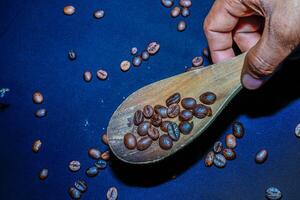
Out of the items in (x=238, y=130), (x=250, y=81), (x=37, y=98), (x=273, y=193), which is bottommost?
(x=273, y=193)

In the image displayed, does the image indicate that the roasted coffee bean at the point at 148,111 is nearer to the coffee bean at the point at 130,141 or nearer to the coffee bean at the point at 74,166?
the coffee bean at the point at 130,141

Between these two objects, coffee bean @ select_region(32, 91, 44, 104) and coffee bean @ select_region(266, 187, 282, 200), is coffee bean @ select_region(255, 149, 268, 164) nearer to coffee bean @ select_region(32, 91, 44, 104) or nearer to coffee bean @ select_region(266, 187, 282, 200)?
coffee bean @ select_region(266, 187, 282, 200)

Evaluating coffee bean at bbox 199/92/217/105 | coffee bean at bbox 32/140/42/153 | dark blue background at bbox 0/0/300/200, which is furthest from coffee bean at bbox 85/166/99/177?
coffee bean at bbox 199/92/217/105

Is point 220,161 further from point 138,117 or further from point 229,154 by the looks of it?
point 138,117

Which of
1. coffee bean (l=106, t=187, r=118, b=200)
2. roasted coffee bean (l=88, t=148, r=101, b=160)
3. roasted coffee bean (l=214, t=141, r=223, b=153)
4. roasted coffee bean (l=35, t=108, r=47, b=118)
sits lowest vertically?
coffee bean (l=106, t=187, r=118, b=200)

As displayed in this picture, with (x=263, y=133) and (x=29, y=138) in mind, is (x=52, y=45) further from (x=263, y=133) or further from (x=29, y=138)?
(x=263, y=133)

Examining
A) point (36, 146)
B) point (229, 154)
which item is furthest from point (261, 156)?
point (36, 146)

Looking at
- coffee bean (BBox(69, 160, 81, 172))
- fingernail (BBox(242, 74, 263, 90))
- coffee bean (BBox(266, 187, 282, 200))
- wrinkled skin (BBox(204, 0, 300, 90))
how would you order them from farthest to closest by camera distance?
coffee bean (BBox(69, 160, 81, 172))
coffee bean (BBox(266, 187, 282, 200))
fingernail (BBox(242, 74, 263, 90))
wrinkled skin (BBox(204, 0, 300, 90))
